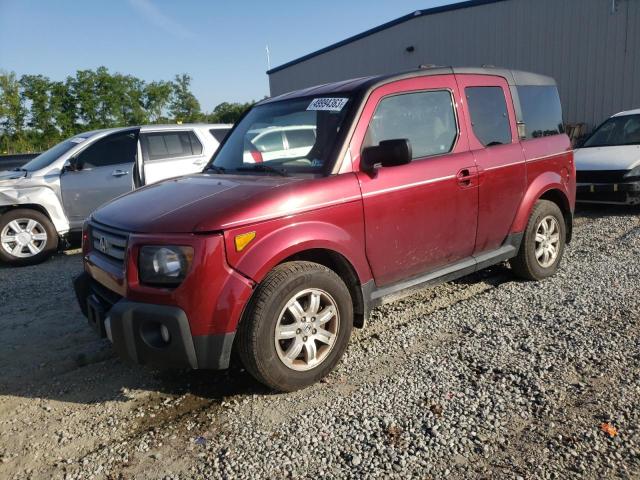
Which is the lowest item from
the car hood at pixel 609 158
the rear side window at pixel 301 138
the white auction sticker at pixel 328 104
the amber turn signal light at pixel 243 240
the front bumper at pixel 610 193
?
the front bumper at pixel 610 193

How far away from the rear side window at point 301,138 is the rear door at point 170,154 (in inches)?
158

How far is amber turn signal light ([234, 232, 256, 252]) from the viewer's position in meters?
2.79

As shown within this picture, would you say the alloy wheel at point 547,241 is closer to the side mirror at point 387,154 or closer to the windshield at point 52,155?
the side mirror at point 387,154

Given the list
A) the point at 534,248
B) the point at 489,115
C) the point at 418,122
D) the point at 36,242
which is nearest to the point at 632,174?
the point at 534,248

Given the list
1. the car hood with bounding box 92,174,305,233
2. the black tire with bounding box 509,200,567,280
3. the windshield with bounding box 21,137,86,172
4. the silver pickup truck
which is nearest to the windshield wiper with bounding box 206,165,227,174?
the car hood with bounding box 92,174,305,233

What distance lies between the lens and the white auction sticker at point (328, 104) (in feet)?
11.6

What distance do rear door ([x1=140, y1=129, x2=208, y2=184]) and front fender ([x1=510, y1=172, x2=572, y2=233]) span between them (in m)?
4.82

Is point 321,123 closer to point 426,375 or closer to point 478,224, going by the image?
point 478,224

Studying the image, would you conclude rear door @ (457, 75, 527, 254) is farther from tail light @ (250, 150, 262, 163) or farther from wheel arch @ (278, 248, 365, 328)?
tail light @ (250, 150, 262, 163)

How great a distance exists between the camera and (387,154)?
10.7 feet

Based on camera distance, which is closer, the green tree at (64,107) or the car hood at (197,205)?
the car hood at (197,205)

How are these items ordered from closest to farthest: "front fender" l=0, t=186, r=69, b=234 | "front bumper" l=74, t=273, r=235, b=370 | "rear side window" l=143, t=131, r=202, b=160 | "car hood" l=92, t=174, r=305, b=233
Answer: "front bumper" l=74, t=273, r=235, b=370, "car hood" l=92, t=174, r=305, b=233, "front fender" l=0, t=186, r=69, b=234, "rear side window" l=143, t=131, r=202, b=160

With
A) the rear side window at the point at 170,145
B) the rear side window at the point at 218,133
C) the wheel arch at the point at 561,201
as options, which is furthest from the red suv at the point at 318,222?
the rear side window at the point at 218,133

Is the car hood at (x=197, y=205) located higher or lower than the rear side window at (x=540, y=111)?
lower
